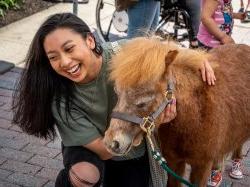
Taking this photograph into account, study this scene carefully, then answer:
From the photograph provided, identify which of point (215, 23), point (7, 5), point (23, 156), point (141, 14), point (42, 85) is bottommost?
point (23, 156)

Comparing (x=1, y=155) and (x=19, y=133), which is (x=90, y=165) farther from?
(x=19, y=133)

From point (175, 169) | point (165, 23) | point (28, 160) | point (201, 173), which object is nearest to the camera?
point (201, 173)

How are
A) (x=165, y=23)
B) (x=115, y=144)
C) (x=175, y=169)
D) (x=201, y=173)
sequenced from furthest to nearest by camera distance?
(x=165, y=23)
(x=175, y=169)
(x=201, y=173)
(x=115, y=144)

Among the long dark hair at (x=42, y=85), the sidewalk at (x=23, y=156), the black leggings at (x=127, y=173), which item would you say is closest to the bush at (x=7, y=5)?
the sidewalk at (x=23, y=156)

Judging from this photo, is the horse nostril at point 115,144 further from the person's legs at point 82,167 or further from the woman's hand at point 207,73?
A: the woman's hand at point 207,73

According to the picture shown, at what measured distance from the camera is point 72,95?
3061 millimetres

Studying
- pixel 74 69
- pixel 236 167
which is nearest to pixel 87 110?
pixel 74 69

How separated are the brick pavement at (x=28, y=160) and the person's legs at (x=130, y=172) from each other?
684 mm

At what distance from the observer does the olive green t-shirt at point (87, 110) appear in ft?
9.96

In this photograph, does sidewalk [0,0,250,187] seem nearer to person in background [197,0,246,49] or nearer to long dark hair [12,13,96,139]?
long dark hair [12,13,96,139]

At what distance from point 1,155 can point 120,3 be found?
199 centimetres

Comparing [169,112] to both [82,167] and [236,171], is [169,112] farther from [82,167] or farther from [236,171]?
[236,171]

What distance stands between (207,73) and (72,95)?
889 mm

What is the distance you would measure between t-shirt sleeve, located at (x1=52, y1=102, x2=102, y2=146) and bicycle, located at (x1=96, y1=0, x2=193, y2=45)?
9.65 feet
